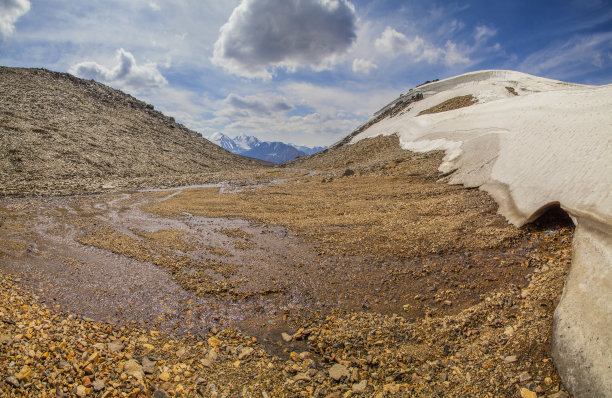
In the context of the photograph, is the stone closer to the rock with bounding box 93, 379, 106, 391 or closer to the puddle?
the rock with bounding box 93, 379, 106, 391

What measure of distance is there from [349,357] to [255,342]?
66.7 inches

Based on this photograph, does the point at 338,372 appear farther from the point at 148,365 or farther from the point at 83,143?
the point at 83,143

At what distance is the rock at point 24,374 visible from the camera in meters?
3.73

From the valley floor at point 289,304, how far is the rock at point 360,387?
0.02 metres

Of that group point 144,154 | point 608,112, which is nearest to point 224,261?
point 608,112

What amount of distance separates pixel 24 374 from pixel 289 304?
13.9 feet

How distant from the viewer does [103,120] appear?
38656 mm

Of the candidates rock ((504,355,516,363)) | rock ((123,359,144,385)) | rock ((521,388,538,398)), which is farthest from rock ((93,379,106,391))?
rock ((504,355,516,363))

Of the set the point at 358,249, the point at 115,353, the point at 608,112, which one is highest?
the point at 608,112

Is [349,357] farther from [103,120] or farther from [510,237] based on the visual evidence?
[103,120]

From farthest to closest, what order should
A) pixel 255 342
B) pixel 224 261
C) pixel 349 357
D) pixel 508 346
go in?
pixel 224 261 < pixel 255 342 < pixel 349 357 < pixel 508 346

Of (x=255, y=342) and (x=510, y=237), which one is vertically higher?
(x=510, y=237)

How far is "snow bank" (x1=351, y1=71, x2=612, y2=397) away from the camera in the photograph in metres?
3.88

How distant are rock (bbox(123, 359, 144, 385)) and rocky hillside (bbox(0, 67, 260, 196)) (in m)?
Answer: 19.3
